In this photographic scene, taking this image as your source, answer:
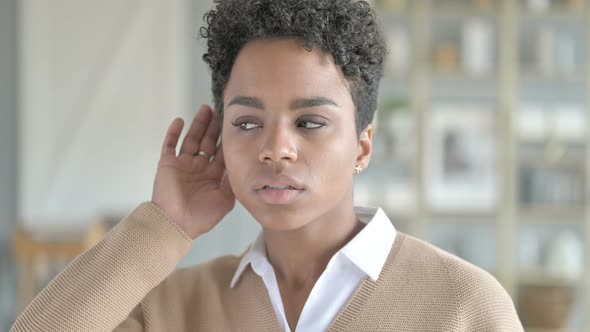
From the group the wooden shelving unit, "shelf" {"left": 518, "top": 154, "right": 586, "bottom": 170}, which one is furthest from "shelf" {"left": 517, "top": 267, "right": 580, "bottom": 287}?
"shelf" {"left": 518, "top": 154, "right": 586, "bottom": 170}

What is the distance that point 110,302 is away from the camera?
1249 mm

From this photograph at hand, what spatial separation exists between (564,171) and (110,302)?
15.8 ft

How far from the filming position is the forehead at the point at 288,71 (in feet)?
3.80

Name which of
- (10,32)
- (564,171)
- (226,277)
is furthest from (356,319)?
(564,171)

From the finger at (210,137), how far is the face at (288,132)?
8.4 inches

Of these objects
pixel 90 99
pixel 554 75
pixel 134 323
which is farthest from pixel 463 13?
pixel 134 323

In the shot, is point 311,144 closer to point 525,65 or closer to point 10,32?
point 10,32

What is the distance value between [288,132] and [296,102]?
0.14 feet

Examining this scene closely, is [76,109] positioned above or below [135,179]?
above

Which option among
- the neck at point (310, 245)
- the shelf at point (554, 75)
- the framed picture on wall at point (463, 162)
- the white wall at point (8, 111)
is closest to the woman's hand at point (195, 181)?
the neck at point (310, 245)

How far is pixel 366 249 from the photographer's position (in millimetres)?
1236

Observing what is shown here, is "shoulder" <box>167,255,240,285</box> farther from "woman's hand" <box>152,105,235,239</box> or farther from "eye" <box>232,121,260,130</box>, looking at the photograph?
"eye" <box>232,121,260,130</box>

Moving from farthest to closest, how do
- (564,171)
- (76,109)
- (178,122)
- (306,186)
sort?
(564,171), (76,109), (178,122), (306,186)

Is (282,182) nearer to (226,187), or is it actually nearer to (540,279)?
(226,187)
